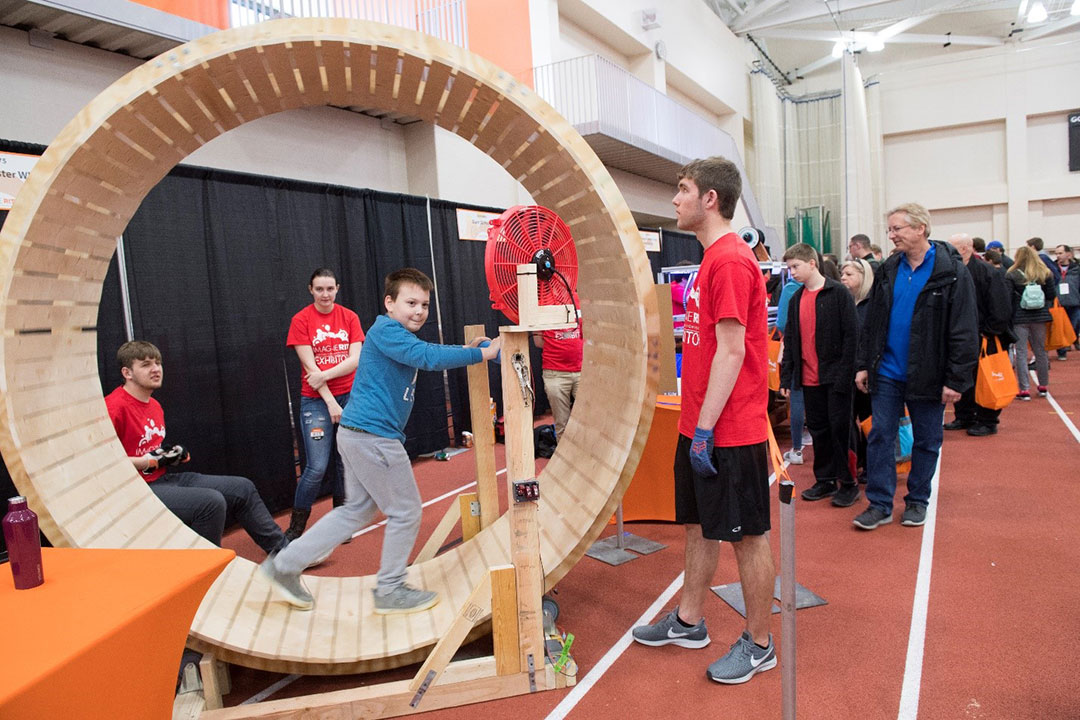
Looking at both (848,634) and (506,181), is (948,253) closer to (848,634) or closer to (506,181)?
(848,634)

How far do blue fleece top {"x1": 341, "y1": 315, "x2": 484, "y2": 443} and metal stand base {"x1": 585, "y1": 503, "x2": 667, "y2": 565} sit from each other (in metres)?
1.54

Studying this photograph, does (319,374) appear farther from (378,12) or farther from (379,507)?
(378,12)

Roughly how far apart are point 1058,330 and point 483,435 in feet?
27.6

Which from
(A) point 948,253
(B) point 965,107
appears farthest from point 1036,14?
(A) point 948,253

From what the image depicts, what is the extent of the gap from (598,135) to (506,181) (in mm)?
1873

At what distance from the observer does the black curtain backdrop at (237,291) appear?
4645 mm

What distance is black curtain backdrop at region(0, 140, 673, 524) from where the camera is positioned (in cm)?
464

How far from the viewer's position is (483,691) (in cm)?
268

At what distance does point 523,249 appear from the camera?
127 inches

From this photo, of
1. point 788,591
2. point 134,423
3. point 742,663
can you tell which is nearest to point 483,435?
point 742,663

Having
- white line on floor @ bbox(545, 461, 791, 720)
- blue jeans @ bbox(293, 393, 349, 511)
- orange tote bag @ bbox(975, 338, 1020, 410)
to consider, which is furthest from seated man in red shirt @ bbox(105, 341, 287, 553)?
orange tote bag @ bbox(975, 338, 1020, 410)

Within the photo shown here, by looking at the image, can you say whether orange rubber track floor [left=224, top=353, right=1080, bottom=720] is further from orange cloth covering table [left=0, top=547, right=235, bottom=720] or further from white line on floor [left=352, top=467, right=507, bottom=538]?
orange cloth covering table [left=0, top=547, right=235, bottom=720]

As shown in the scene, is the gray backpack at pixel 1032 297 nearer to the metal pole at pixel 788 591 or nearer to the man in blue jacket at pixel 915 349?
the man in blue jacket at pixel 915 349

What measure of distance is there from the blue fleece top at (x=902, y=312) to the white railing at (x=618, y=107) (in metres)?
7.77
